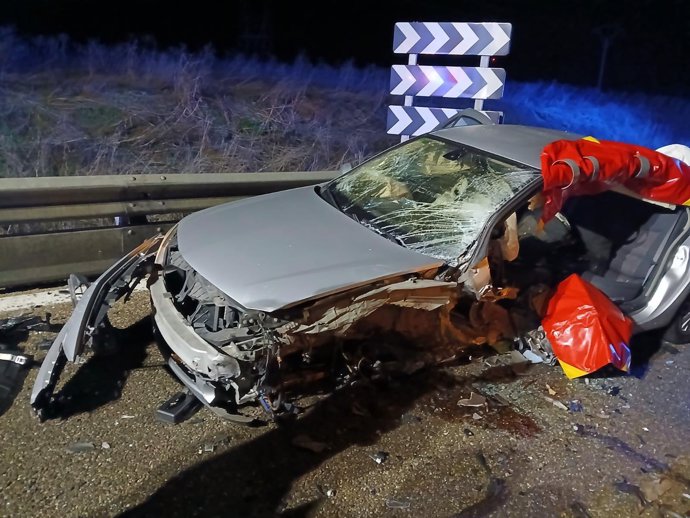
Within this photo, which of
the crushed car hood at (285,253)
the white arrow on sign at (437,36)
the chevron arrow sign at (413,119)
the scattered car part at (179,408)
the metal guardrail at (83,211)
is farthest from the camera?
the chevron arrow sign at (413,119)

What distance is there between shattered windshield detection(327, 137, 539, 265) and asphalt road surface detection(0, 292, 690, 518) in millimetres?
868

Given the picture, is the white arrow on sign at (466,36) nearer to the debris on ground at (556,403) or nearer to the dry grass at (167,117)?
the dry grass at (167,117)

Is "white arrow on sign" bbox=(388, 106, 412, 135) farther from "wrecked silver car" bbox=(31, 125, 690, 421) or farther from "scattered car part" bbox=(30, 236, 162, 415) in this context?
"scattered car part" bbox=(30, 236, 162, 415)

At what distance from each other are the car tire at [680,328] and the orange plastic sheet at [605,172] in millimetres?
784

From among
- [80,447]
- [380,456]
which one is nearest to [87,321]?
[80,447]

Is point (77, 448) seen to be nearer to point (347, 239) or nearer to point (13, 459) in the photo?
point (13, 459)

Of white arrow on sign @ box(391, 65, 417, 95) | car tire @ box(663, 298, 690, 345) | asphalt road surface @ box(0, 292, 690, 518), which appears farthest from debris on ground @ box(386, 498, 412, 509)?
white arrow on sign @ box(391, 65, 417, 95)

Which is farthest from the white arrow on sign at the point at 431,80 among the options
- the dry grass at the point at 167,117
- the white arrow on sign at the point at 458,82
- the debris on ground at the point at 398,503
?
Result: the debris on ground at the point at 398,503

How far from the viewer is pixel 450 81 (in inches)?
263

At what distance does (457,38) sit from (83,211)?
4.48m

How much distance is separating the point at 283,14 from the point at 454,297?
1093 centimetres

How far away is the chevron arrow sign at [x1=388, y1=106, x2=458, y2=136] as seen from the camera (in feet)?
22.6

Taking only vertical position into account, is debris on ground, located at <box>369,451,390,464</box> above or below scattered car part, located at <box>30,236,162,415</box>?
below

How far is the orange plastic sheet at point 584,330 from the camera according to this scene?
136 inches
